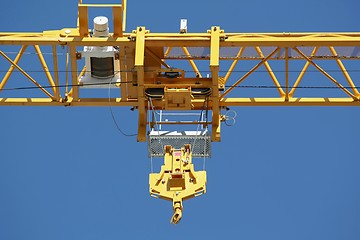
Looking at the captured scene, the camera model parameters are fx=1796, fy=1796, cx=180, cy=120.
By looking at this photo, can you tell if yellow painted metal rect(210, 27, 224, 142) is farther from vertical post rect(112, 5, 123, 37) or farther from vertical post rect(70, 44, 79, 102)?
vertical post rect(70, 44, 79, 102)

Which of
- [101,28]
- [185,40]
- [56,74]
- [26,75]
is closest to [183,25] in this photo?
[185,40]

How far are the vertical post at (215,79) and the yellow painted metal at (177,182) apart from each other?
1.91 m

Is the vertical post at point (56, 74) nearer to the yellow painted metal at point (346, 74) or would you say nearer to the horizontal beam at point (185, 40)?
the horizontal beam at point (185, 40)

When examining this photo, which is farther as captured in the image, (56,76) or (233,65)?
(233,65)

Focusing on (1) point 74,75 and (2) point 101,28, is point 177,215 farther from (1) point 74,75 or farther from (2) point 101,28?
(2) point 101,28

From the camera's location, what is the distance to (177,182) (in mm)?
53812

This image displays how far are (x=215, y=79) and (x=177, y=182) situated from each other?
12.5 feet

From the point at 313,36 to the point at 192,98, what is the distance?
4313 mm

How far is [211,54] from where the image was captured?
55.4 m

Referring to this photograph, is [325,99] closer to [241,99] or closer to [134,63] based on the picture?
[241,99]

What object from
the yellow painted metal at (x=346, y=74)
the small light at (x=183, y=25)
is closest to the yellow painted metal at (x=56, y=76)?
the small light at (x=183, y=25)

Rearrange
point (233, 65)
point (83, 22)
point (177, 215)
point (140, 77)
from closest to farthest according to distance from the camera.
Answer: point (177, 215)
point (140, 77)
point (83, 22)
point (233, 65)

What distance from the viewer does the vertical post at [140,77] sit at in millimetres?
55281

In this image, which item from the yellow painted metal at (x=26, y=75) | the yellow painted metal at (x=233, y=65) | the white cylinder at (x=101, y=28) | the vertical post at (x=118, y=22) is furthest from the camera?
the yellow painted metal at (x=233, y=65)
